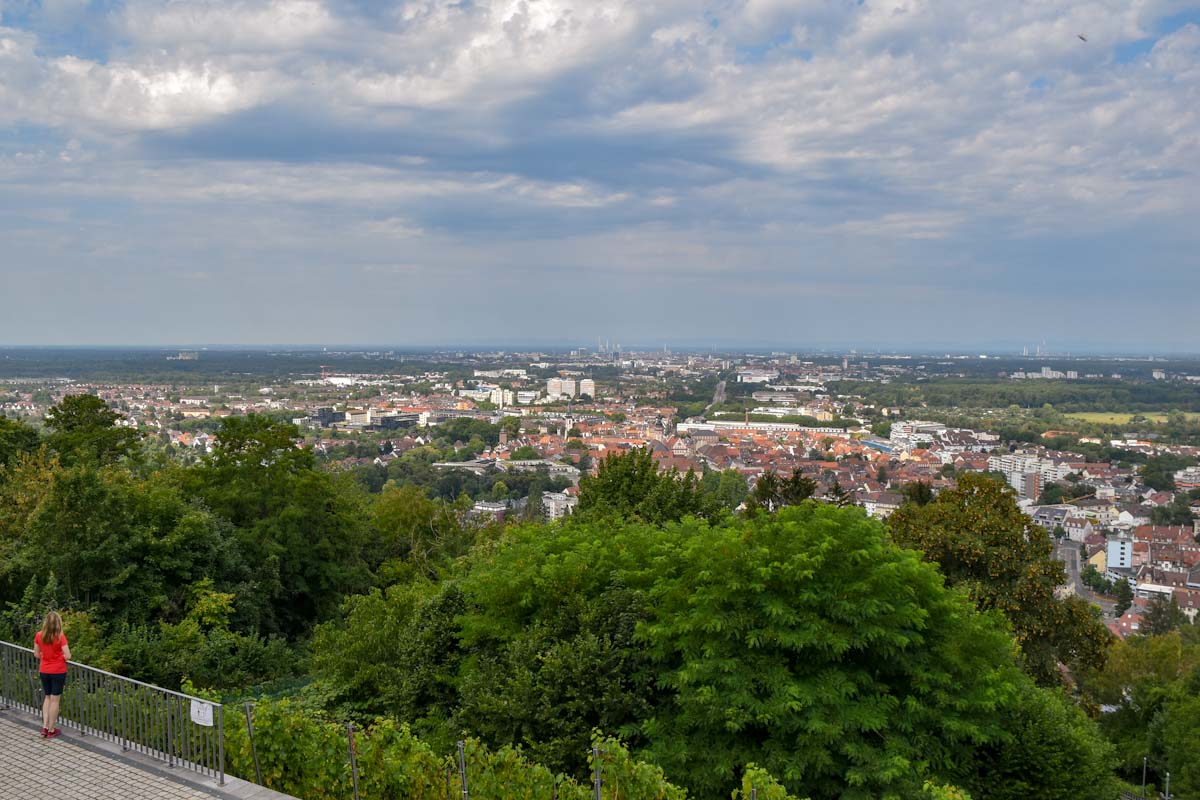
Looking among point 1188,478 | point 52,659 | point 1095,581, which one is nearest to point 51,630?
point 52,659

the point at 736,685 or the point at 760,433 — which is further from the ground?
the point at 736,685

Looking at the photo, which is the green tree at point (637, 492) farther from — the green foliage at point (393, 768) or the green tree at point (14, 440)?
the green tree at point (14, 440)

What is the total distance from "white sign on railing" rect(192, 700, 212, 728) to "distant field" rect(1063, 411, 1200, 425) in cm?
15092

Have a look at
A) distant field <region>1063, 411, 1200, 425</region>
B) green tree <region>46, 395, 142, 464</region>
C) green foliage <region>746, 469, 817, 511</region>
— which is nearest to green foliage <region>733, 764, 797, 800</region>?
green foliage <region>746, 469, 817, 511</region>

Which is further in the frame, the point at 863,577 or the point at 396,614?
the point at 396,614

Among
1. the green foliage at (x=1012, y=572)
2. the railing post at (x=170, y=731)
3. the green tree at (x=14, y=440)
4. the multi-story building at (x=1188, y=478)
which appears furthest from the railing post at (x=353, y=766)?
the multi-story building at (x=1188, y=478)

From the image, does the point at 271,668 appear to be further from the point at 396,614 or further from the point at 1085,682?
the point at 1085,682

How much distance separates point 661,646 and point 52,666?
6.46m

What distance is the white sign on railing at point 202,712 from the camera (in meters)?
7.35

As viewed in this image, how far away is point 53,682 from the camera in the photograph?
8.22 meters

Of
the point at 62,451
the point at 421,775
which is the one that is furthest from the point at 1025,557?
the point at 62,451

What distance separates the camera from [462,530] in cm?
3152

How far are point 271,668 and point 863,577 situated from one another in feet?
33.8

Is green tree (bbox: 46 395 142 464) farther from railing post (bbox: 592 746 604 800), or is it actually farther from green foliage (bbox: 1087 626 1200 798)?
green foliage (bbox: 1087 626 1200 798)
